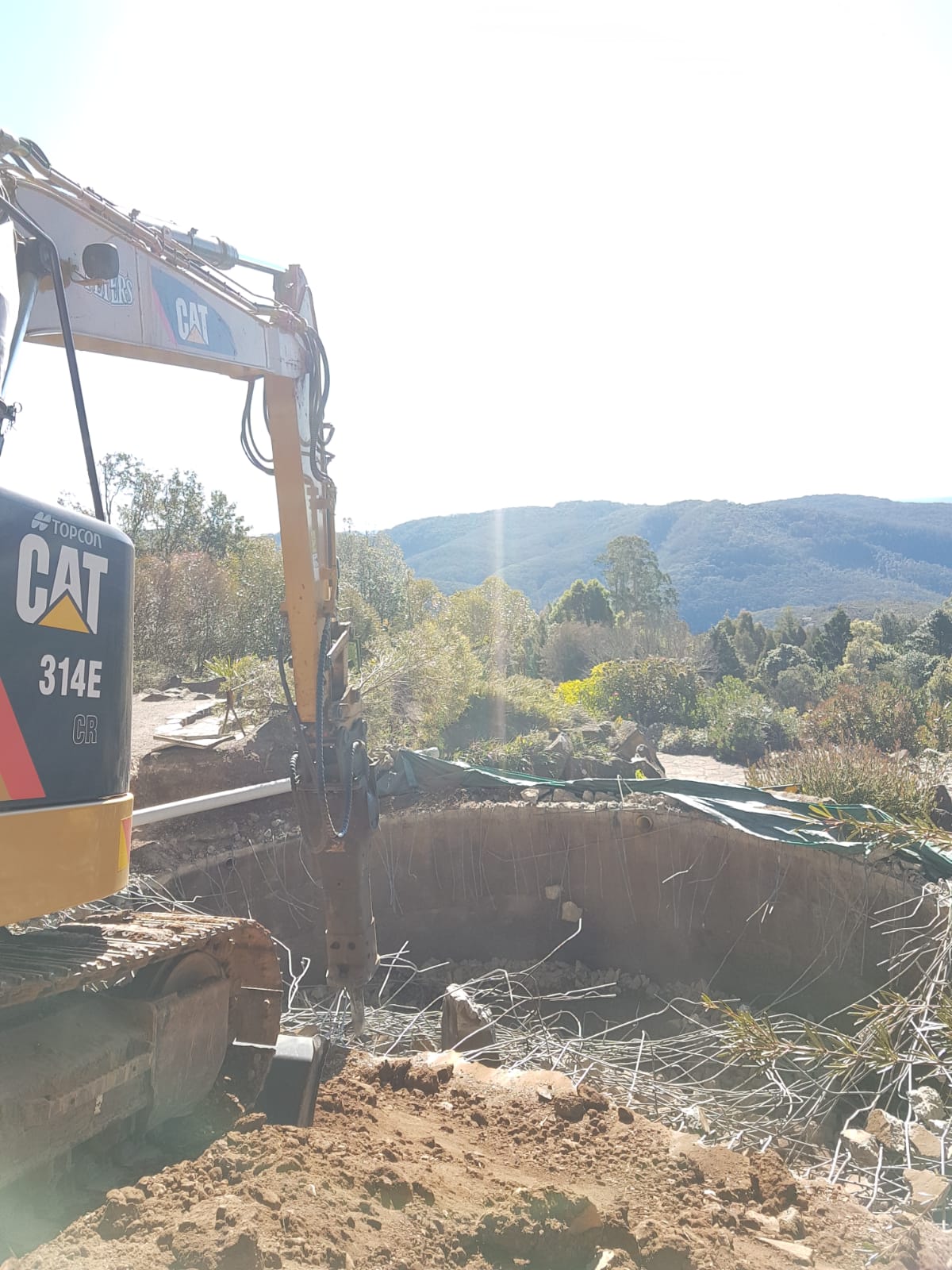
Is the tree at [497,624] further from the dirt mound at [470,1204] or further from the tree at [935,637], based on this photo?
the dirt mound at [470,1204]

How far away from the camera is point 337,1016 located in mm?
6848

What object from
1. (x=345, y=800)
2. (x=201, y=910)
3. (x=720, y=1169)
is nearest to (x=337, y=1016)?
(x=345, y=800)

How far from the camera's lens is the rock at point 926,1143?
14.8 feet

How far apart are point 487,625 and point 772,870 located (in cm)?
1880

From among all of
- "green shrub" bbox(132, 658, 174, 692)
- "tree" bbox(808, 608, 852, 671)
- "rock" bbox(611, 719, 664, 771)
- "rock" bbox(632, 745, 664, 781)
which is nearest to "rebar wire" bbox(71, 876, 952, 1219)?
"rock" bbox(632, 745, 664, 781)

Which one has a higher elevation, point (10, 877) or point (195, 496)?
point (195, 496)

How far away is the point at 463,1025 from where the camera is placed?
6.98 metres

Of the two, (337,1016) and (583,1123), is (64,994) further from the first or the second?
(337,1016)

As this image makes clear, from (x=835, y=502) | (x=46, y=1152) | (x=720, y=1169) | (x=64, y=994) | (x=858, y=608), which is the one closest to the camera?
(x=46, y=1152)

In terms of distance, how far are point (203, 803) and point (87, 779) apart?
6258 mm

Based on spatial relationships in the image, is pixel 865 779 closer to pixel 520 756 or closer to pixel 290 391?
pixel 520 756

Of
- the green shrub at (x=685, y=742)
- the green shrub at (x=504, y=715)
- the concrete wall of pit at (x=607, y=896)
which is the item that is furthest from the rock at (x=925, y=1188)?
the green shrub at (x=685, y=742)

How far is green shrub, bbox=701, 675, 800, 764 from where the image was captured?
2019cm

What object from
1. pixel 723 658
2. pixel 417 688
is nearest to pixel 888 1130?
pixel 417 688
